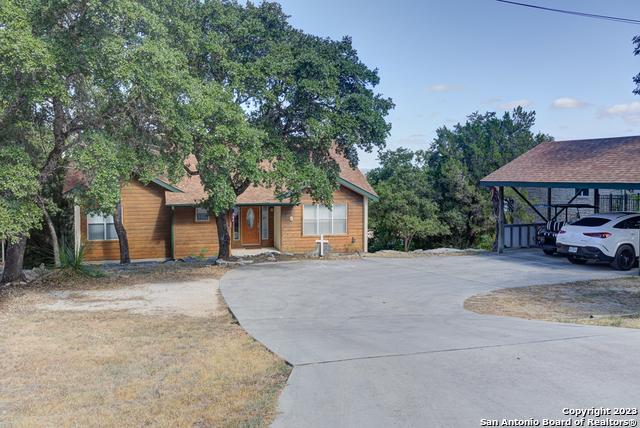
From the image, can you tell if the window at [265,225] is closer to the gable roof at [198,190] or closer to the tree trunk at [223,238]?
the gable roof at [198,190]

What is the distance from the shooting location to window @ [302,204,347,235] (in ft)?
86.9

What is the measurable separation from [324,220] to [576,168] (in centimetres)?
1113

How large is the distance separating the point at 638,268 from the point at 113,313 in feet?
46.8

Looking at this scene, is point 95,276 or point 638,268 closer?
point 95,276

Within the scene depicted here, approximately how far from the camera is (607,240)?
669 inches

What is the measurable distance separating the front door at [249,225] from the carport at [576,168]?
33.8ft

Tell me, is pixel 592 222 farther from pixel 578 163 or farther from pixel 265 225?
pixel 265 225

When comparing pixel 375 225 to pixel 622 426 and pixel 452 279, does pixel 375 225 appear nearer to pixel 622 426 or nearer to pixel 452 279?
pixel 452 279

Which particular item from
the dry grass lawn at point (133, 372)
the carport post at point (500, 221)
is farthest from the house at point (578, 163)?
the dry grass lawn at point (133, 372)

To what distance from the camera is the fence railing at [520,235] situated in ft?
73.8

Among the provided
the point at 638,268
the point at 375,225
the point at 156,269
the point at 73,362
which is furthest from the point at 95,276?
the point at 375,225

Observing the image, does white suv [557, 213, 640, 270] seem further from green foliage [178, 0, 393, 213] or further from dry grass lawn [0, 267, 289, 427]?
dry grass lawn [0, 267, 289, 427]

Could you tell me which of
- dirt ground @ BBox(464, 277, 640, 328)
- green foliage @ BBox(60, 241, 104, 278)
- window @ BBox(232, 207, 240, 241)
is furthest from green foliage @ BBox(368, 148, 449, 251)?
green foliage @ BBox(60, 241, 104, 278)

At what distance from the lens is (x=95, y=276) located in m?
15.6
